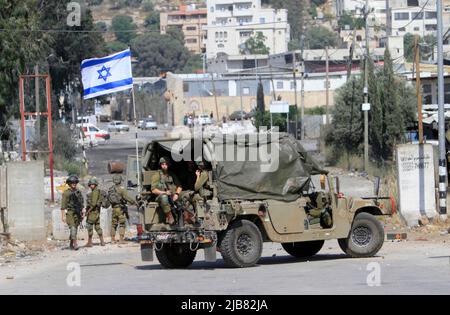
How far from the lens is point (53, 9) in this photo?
3113 inches

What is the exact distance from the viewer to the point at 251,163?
21500mm

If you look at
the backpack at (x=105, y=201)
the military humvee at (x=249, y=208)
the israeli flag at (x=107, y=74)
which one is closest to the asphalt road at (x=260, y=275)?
the military humvee at (x=249, y=208)

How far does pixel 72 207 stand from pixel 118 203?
1.43 m

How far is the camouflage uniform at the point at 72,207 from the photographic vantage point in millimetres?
26250

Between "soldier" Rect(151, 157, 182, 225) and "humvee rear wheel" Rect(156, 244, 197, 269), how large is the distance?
35.4 inches

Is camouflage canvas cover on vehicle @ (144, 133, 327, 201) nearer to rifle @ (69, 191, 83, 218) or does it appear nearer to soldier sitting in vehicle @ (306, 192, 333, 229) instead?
soldier sitting in vehicle @ (306, 192, 333, 229)

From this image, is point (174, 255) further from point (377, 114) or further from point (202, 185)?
point (377, 114)

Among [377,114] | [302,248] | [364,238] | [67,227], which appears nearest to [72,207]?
[67,227]

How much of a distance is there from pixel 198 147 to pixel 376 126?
38.2 meters

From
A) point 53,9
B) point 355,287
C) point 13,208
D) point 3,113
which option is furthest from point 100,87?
point 53,9

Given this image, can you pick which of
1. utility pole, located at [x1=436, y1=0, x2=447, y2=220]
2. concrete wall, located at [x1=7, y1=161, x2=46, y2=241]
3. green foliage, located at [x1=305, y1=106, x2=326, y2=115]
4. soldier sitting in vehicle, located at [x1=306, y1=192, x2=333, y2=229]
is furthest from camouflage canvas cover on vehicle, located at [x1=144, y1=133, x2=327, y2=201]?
green foliage, located at [x1=305, y1=106, x2=326, y2=115]

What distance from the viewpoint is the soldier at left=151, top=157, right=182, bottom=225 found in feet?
67.6

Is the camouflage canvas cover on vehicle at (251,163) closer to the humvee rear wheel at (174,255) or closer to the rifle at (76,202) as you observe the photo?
the humvee rear wheel at (174,255)
